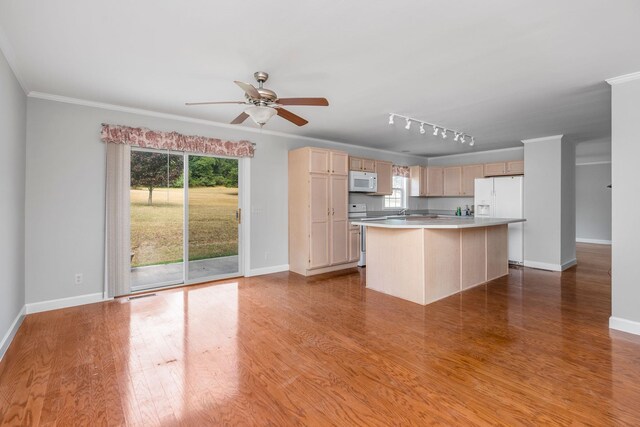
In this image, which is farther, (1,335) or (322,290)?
(322,290)

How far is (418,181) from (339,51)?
18.1 ft

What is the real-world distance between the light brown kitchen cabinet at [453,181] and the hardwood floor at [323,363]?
366cm

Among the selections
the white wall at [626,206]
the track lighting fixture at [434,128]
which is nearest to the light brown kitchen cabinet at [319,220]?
the track lighting fixture at [434,128]

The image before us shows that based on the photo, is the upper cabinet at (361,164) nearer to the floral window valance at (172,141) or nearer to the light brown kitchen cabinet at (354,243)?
the light brown kitchen cabinet at (354,243)

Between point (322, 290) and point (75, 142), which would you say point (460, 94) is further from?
point (75, 142)

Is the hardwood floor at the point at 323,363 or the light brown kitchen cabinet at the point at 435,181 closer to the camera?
the hardwood floor at the point at 323,363

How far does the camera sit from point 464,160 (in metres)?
7.33

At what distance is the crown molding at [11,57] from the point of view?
2.25 metres

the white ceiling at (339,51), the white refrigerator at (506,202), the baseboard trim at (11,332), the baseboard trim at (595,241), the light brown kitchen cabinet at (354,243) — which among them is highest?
the white ceiling at (339,51)

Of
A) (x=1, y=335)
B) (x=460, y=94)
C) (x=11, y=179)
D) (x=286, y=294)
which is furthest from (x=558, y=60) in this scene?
(x=1, y=335)

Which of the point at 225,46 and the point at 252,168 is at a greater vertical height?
the point at 225,46

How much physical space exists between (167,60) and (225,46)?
0.62 m

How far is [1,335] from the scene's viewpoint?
239 centimetres

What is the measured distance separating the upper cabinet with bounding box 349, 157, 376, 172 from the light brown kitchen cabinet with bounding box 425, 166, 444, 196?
2.08 metres
